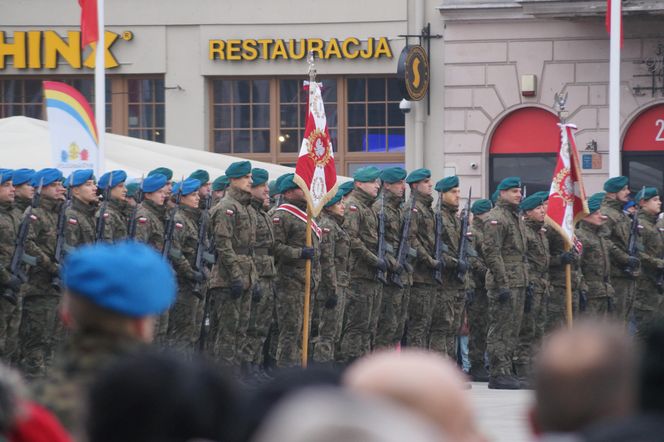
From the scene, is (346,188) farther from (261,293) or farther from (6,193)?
(6,193)

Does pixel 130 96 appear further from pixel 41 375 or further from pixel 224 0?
pixel 41 375

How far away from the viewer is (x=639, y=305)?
697 inches

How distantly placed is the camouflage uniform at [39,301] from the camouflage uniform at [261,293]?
1723 mm

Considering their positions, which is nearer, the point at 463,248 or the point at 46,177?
the point at 46,177

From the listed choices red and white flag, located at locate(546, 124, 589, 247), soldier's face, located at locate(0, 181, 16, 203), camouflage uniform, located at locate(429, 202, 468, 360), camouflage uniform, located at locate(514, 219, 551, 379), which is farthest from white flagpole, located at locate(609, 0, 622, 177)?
soldier's face, located at locate(0, 181, 16, 203)

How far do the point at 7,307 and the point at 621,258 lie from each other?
701cm

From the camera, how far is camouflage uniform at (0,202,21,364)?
1280cm

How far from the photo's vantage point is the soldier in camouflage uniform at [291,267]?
14.0 meters

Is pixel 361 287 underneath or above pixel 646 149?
underneath

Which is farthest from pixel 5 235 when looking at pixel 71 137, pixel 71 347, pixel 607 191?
pixel 71 347

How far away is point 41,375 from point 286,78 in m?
14.3

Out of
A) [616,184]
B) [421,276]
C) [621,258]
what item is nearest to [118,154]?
[421,276]

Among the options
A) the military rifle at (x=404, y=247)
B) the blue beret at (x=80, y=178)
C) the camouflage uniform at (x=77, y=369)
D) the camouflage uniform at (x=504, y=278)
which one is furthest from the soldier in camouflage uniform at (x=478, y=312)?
the camouflage uniform at (x=77, y=369)

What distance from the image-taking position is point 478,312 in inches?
629
